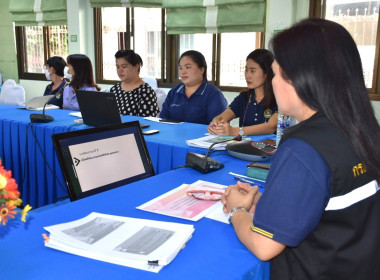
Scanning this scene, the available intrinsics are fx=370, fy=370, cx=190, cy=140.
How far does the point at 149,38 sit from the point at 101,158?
426cm

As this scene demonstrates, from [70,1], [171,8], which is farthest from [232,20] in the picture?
[70,1]

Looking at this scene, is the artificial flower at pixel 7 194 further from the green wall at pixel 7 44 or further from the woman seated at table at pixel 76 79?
the green wall at pixel 7 44

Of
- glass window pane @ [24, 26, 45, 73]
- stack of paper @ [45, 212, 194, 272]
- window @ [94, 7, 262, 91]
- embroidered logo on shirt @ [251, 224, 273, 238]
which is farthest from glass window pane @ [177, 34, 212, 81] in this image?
embroidered logo on shirt @ [251, 224, 273, 238]

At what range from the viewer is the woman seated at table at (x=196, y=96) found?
9.88 ft

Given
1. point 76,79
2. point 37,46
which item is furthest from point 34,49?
point 76,79

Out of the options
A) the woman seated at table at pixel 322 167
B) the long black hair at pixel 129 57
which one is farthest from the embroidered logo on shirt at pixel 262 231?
the long black hair at pixel 129 57

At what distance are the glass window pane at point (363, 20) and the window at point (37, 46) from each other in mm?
4309

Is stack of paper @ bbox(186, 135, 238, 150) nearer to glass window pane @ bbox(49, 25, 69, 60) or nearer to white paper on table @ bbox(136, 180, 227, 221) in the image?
white paper on table @ bbox(136, 180, 227, 221)

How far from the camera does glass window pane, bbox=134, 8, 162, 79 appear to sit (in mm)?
5230

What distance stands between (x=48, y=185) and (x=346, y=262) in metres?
2.18

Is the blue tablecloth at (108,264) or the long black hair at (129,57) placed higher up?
the long black hair at (129,57)

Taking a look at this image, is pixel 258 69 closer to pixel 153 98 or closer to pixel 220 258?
pixel 153 98

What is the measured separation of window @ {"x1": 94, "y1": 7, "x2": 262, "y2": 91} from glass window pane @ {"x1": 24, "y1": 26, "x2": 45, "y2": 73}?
142 cm

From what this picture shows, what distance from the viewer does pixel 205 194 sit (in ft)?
3.89
